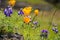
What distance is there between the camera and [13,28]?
15.6 feet

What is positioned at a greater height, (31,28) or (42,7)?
(31,28)

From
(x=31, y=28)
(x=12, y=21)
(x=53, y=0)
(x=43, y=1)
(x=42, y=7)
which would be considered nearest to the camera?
(x=12, y=21)

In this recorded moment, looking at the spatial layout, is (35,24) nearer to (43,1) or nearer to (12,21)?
(12,21)

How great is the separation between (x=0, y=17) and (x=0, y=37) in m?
0.35

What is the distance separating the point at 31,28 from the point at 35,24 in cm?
11

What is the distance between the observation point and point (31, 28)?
5.74 m

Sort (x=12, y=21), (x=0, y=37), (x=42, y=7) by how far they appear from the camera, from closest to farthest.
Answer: (x=0, y=37)
(x=12, y=21)
(x=42, y=7)

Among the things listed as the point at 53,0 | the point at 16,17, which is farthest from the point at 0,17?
the point at 53,0

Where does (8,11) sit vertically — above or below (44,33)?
above

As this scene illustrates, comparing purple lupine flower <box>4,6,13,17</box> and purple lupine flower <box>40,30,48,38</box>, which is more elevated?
purple lupine flower <box>4,6,13,17</box>

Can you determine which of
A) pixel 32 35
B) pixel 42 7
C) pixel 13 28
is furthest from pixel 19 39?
pixel 42 7

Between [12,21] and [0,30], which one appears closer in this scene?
[0,30]

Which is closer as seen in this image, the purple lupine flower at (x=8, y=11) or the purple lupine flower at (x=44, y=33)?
the purple lupine flower at (x=8, y=11)

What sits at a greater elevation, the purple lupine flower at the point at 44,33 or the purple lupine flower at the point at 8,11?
the purple lupine flower at the point at 8,11
